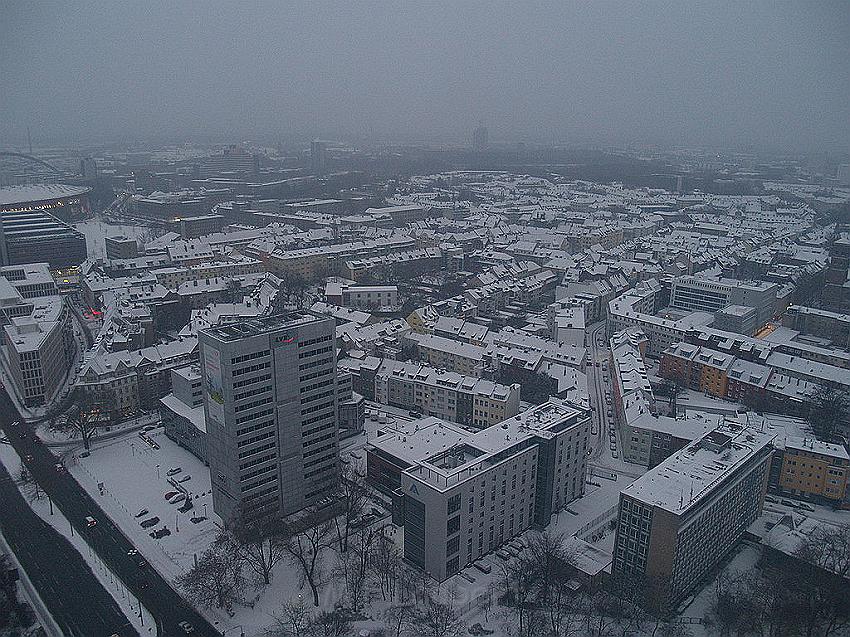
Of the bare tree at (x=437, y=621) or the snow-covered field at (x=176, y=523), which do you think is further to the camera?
the snow-covered field at (x=176, y=523)

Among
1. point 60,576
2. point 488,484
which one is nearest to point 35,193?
point 60,576

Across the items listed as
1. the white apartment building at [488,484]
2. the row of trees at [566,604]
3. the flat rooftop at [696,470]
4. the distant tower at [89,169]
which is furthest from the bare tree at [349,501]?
the distant tower at [89,169]

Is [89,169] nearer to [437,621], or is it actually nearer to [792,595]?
[437,621]

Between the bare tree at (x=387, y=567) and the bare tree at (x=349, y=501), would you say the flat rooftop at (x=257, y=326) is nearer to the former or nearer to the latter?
the bare tree at (x=349, y=501)

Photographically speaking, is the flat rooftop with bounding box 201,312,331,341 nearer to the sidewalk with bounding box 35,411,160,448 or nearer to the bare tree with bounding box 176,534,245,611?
the bare tree with bounding box 176,534,245,611

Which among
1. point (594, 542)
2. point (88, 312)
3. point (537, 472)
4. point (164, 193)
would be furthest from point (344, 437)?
point (164, 193)

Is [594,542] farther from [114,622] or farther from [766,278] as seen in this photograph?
[766,278]
